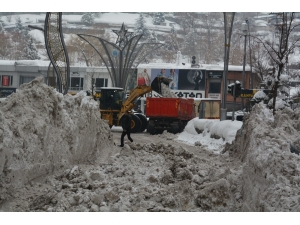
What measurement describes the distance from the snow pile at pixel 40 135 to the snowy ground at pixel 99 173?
18 mm

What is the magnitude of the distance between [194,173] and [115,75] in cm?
2862

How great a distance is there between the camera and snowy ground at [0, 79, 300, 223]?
8545 millimetres

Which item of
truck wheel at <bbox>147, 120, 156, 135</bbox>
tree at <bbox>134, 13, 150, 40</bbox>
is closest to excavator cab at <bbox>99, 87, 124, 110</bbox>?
truck wheel at <bbox>147, 120, 156, 135</bbox>

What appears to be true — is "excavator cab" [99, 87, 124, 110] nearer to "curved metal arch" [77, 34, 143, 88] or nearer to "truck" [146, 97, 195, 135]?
"truck" [146, 97, 195, 135]

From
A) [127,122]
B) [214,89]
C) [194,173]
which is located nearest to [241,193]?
[194,173]

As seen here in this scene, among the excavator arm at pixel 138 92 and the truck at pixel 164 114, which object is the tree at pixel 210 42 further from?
the excavator arm at pixel 138 92

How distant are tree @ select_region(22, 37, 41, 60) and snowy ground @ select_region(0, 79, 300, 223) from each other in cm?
4651

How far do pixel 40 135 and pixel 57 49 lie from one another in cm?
1522

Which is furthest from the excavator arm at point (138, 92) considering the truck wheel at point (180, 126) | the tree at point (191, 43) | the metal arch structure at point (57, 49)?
the tree at point (191, 43)

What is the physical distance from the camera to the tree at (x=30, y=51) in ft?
196

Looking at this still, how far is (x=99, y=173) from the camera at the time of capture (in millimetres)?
11250

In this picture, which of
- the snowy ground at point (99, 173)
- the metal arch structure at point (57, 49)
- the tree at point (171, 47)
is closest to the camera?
the snowy ground at point (99, 173)

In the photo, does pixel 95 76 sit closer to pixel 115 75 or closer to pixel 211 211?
pixel 115 75

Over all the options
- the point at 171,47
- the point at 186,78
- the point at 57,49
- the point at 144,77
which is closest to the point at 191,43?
the point at 171,47
